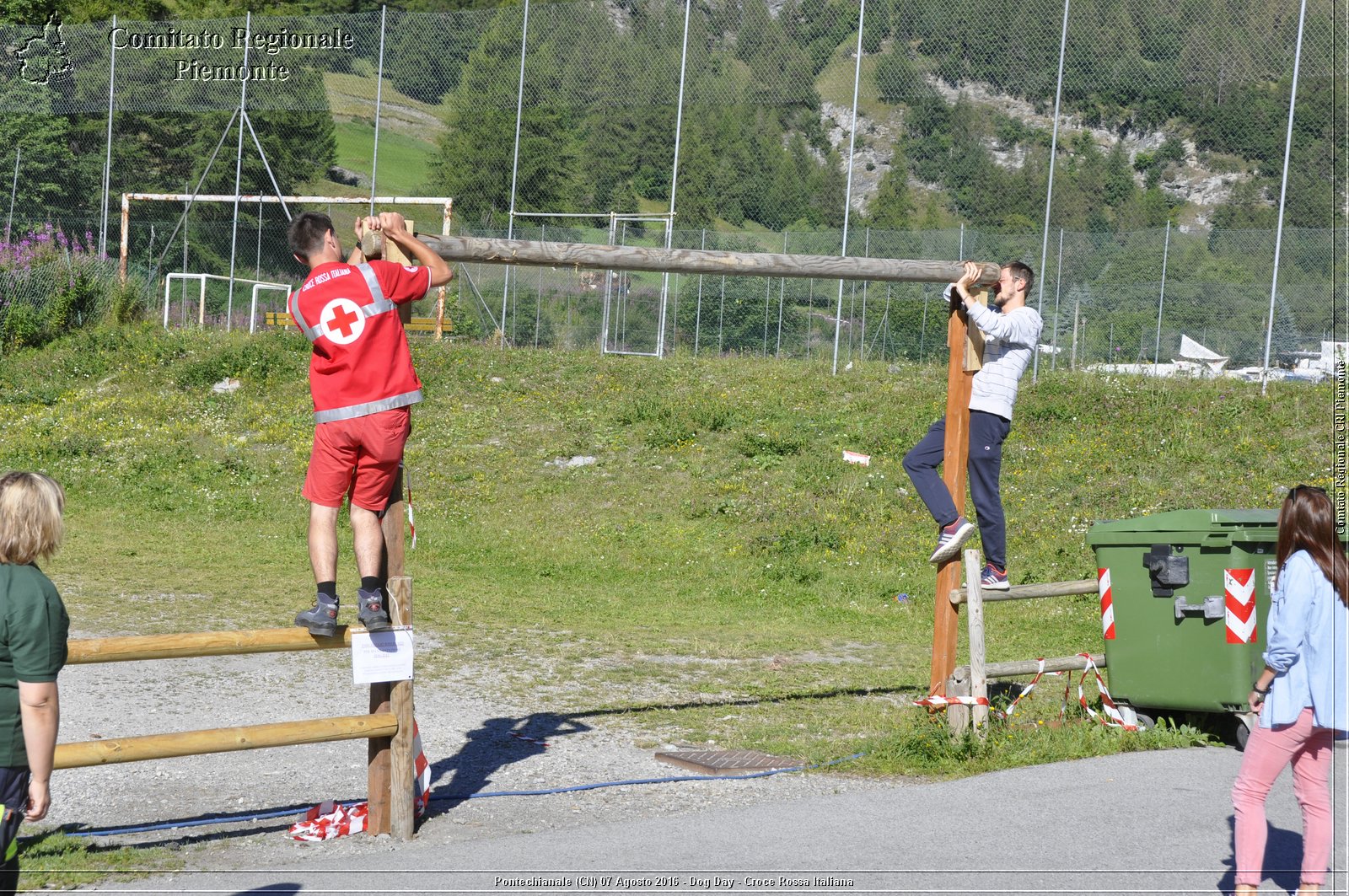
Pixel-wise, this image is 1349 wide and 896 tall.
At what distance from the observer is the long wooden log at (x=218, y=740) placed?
5.29 metres

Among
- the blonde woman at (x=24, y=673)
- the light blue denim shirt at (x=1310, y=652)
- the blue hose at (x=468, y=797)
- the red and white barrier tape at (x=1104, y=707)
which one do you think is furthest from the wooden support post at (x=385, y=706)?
the red and white barrier tape at (x=1104, y=707)

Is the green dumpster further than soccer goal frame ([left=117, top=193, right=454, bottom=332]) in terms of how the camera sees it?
No

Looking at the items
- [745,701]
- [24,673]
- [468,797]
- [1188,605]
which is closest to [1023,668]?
[1188,605]

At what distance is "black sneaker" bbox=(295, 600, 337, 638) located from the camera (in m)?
5.82

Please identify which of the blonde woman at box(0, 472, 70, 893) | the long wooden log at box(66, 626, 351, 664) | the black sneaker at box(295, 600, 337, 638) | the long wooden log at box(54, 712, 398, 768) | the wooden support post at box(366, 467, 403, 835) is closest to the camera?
the blonde woman at box(0, 472, 70, 893)

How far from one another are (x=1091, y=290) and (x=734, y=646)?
12.8m

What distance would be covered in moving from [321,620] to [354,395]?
3.35 ft

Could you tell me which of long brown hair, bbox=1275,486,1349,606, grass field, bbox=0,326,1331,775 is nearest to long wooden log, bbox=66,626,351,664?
grass field, bbox=0,326,1331,775

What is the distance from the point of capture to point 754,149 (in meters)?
26.5

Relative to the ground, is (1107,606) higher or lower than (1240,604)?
lower

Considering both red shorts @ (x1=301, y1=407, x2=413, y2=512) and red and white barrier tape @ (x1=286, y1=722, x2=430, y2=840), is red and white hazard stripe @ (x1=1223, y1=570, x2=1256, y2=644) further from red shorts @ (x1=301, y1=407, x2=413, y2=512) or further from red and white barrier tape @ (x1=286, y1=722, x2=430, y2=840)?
red shorts @ (x1=301, y1=407, x2=413, y2=512)

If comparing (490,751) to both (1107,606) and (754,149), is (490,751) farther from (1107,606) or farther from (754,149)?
(754,149)

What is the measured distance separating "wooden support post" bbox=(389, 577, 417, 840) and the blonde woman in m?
2.22

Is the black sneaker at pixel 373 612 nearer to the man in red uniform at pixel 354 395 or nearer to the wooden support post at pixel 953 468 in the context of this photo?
the man in red uniform at pixel 354 395
